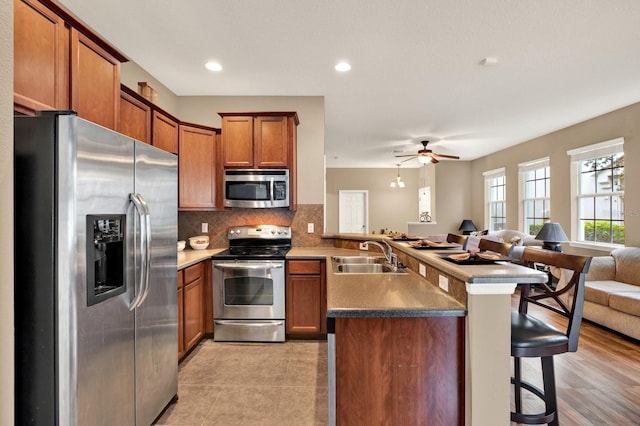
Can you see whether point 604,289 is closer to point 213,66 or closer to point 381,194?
point 213,66

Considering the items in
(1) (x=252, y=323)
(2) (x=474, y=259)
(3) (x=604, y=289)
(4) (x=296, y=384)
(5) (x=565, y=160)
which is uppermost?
(5) (x=565, y=160)

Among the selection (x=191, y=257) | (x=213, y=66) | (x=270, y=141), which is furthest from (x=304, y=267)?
(x=213, y=66)

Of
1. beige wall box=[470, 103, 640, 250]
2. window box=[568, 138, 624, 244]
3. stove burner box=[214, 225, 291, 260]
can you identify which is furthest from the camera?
window box=[568, 138, 624, 244]

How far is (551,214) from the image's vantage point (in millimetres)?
5793

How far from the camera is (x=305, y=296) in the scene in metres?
3.38

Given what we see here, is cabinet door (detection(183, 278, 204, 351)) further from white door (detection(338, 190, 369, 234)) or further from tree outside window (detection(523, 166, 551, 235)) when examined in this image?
white door (detection(338, 190, 369, 234))

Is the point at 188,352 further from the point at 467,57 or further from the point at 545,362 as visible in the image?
the point at 467,57

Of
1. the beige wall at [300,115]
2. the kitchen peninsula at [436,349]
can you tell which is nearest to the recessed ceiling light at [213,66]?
the beige wall at [300,115]

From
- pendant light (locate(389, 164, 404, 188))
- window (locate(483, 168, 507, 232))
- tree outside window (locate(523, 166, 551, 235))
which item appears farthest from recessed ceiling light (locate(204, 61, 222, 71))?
pendant light (locate(389, 164, 404, 188))

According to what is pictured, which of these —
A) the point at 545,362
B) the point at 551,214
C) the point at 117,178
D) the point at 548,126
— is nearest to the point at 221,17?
the point at 117,178

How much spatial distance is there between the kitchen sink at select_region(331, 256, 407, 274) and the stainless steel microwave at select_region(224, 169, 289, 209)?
1.01 metres

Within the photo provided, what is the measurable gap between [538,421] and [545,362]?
287mm

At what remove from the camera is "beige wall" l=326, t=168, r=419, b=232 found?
10.2 meters

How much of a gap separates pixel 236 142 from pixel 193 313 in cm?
184
